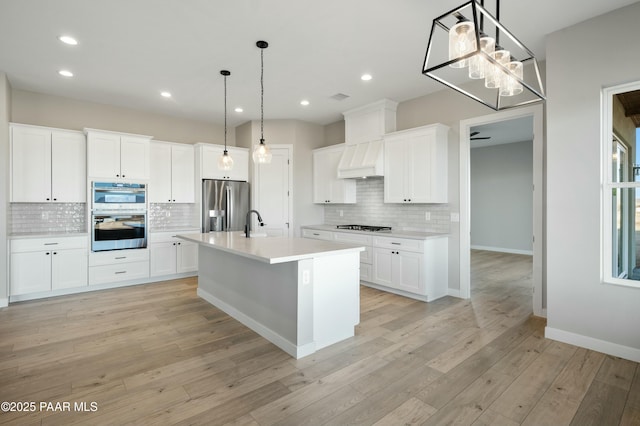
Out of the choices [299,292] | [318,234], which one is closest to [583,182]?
[299,292]

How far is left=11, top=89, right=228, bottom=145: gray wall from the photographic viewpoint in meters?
4.82

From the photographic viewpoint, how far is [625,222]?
114 inches

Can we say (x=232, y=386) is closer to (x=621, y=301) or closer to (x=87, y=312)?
(x=87, y=312)

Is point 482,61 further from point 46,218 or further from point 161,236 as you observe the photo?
point 46,218

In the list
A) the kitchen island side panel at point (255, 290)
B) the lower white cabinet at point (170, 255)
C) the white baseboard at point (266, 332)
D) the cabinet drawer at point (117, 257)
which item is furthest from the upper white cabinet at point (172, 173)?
the white baseboard at point (266, 332)

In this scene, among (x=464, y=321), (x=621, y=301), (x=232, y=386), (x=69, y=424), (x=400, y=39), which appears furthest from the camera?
(x=464, y=321)

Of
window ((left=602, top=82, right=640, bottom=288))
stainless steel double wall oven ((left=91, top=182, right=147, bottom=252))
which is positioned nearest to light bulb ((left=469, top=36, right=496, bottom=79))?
window ((left=602, top=82, right=640, bottom=288))

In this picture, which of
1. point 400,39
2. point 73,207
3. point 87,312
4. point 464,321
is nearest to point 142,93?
point 73,207

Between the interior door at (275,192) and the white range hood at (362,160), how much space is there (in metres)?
1.15

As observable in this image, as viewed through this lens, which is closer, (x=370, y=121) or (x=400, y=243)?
(x=400, y=243)

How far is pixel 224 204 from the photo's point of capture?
6.09 meters

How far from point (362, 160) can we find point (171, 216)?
12.0 feet

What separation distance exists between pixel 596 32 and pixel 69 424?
4.99 metres

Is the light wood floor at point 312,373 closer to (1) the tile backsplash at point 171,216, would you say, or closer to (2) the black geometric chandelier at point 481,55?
(2) the black geometric chandelier at point 481,55
